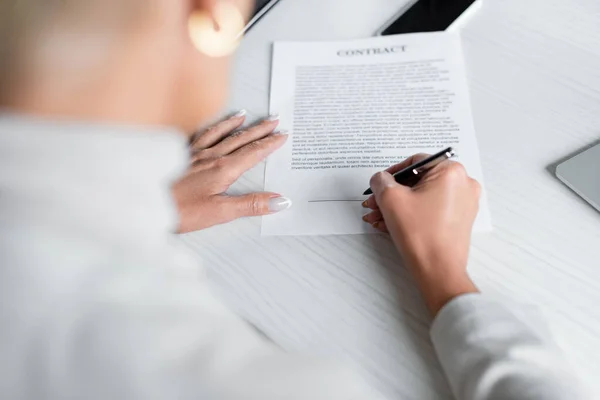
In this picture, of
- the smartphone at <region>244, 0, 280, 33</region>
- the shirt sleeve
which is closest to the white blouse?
the shirt sleeve

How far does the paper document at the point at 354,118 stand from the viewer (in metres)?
0.56

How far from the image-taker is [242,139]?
0.63 meters

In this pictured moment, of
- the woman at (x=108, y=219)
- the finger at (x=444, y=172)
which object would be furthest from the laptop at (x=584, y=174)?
the woman at (x=108, y=219)

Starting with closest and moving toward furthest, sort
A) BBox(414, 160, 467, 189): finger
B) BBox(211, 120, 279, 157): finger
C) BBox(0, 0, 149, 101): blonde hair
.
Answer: BBox(0, 0, 149, 101): blonde hair
BBox(414, 160, 467, 189): finger
BBox(211, 120, 279, 157): finger

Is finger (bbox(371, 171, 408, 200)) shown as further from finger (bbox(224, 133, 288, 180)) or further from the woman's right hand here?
finger (bbox(224, 133, 288, 180))

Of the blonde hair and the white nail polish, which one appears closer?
the blonde hair

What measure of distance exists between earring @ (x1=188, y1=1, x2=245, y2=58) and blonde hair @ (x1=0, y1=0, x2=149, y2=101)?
0.05 meters

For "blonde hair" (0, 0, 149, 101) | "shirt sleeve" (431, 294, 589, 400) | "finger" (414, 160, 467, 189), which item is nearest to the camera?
"blonde hair" (0, 0, 149, 101)

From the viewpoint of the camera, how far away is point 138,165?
10.9 inches

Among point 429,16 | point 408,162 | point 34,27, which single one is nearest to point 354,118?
point 408,162

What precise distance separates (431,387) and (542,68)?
1.47 ft

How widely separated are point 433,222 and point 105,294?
0.34 metres

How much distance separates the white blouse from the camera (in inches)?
9.8

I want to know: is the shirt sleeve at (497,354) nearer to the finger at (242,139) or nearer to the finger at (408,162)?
the finger at (408,162)
